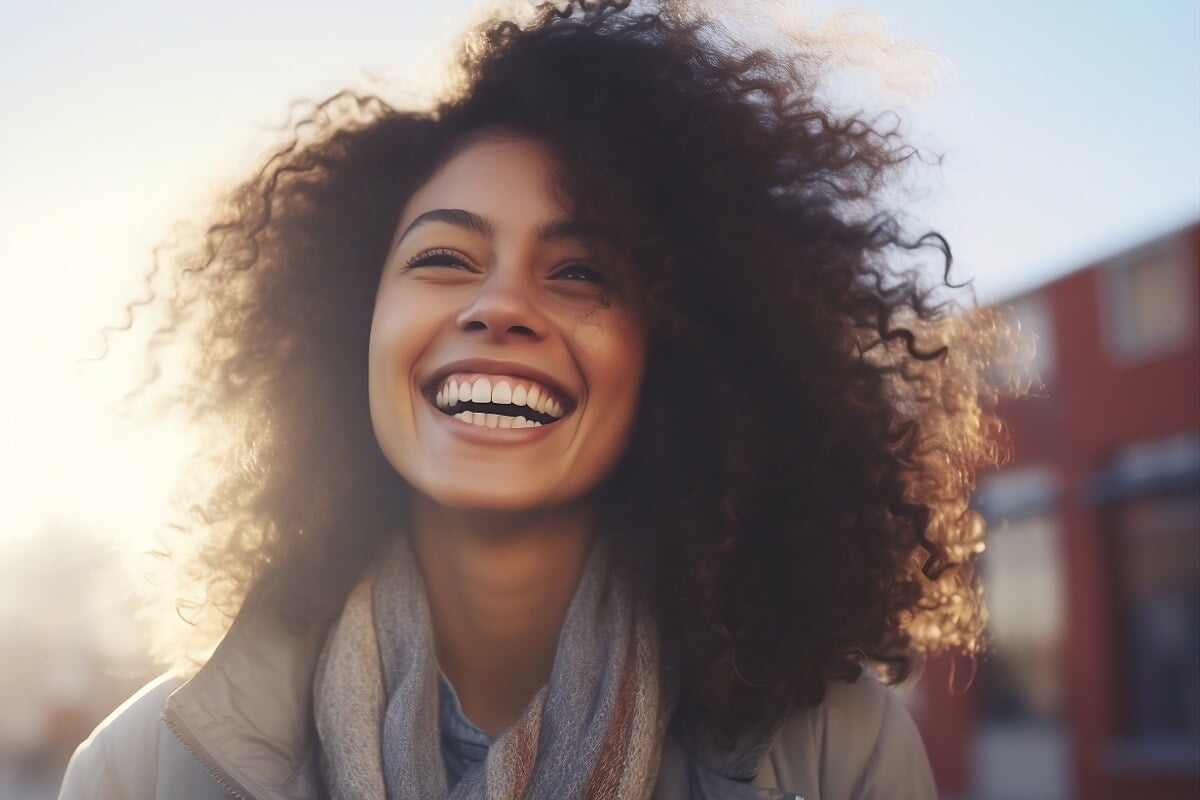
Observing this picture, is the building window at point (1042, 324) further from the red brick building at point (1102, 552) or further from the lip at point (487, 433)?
the lip at point (487, 433)

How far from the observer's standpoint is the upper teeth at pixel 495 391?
2.14 metres

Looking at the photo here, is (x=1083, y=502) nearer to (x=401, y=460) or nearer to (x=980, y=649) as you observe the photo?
(x=980, y=649)

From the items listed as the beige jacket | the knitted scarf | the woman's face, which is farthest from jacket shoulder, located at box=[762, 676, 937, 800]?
the woman's face

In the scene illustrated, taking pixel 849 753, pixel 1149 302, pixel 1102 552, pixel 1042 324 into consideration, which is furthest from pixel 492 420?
pixel 1042 324

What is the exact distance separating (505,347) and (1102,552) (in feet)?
37.3

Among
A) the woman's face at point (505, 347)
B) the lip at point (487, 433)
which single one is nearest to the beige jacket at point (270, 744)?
the woman's face at point (505, 347)

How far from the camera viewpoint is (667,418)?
2449mm

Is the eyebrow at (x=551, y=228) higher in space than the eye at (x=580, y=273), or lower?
higher

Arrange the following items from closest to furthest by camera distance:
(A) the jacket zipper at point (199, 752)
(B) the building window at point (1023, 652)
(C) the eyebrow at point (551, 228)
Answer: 1. (A) the jacket zipper at point (199, 752)
2. (C) the eyebrow at point (551, 228)
3. (B) the building window at point (1023, 652)

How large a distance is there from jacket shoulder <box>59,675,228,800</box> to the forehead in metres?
1.17

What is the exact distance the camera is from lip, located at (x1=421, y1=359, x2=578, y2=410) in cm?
214

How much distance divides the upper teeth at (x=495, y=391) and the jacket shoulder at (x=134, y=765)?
0.85 meters

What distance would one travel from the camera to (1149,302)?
1158 centimetres

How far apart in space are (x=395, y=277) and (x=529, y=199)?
0.33m
